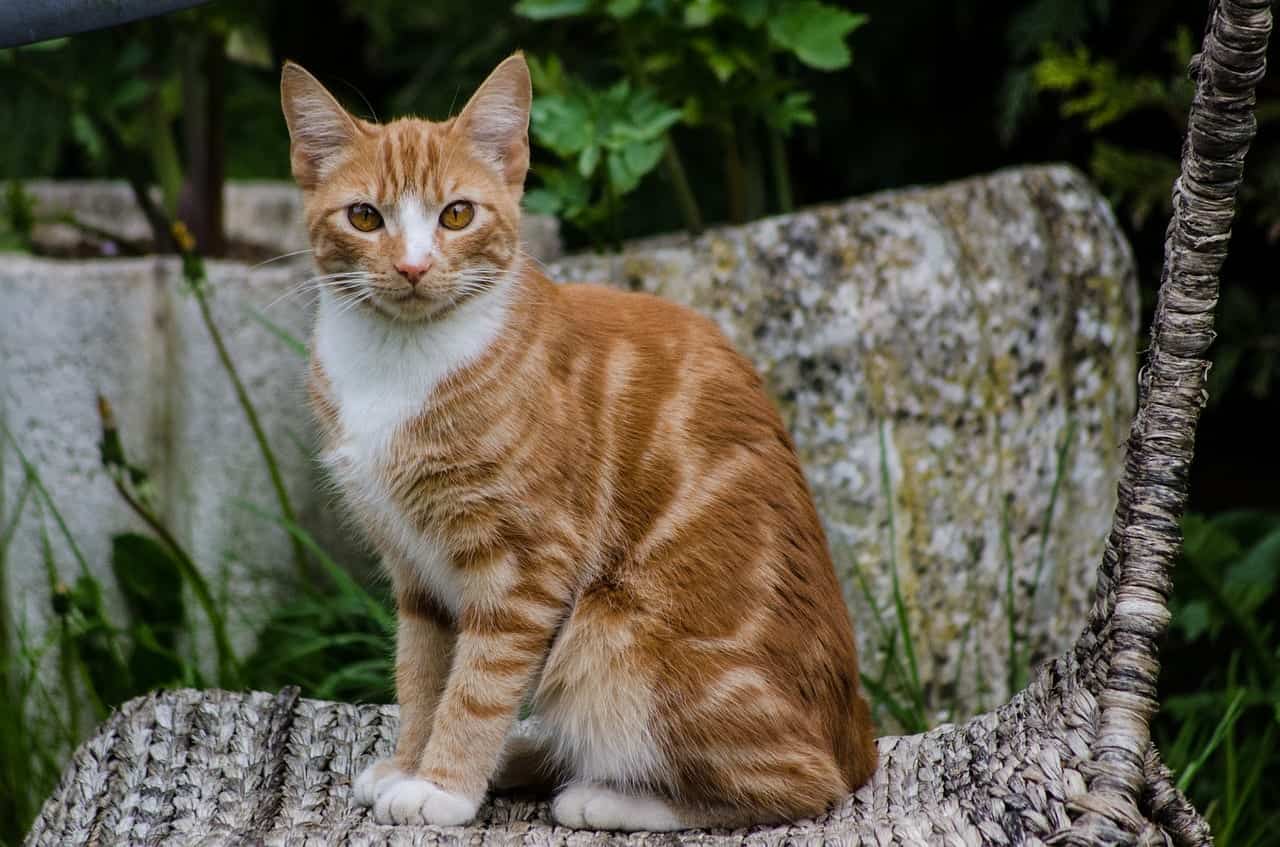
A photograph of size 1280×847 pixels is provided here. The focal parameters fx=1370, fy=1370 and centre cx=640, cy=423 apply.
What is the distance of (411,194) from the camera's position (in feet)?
5.52

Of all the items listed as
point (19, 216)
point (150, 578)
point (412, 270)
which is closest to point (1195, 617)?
point (412, 270)

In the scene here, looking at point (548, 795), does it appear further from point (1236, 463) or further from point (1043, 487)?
point (1236, 463)

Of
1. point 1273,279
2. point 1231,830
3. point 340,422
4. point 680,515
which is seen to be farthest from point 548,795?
point 1273,279

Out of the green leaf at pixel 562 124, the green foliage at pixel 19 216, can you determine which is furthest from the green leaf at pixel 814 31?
the green foliage at pixel 19 216

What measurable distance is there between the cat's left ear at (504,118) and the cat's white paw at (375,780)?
30.5 inches

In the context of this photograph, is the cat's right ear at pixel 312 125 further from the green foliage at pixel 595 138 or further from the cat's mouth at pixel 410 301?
the green foliage at pixel 595 138

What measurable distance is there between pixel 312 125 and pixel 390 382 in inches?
13.5

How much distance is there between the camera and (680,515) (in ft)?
5.70

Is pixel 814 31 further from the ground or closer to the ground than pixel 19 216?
further from the ground

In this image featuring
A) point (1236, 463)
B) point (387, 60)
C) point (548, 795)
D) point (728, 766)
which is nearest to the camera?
point (728, 766)

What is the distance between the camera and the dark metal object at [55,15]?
1.50 meters

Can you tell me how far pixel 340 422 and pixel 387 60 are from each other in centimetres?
266

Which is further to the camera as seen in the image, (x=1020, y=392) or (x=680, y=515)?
(x=1020, y=392)

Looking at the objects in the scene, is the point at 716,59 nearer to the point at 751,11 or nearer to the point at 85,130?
the point at 751,11
